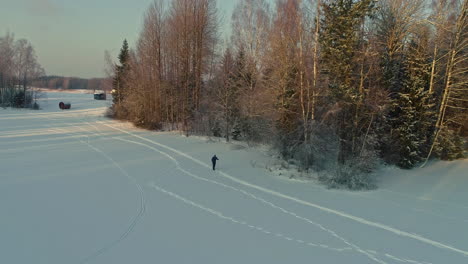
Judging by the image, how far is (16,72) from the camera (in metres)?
48.0

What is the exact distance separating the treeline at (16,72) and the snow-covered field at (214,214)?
4036 cm

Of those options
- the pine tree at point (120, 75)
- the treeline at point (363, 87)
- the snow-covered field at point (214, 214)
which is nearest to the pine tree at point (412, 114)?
the treeline at point (363, 87)

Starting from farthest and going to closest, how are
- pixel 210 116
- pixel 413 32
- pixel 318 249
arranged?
pixel 210 116
pixel 413 32
pixel 318 249

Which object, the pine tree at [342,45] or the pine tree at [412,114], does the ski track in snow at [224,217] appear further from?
the pine tree at [412,114]

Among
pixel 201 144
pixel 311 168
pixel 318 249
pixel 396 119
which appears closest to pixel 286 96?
pixel 311 168

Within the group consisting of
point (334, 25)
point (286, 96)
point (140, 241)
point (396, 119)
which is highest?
point (334, 25)

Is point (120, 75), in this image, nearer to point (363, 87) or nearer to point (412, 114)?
point (363, 87)

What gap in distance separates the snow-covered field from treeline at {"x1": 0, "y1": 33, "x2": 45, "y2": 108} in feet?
132

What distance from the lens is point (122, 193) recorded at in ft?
33.6

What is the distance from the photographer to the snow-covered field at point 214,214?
647 cm

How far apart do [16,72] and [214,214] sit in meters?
57.8

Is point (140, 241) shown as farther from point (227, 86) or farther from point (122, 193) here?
point (227, 86)

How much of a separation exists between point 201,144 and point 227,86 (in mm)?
5178

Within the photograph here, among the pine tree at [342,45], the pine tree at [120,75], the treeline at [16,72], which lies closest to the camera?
the pine tree at [342,45]
